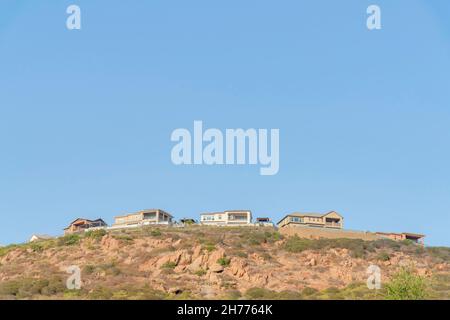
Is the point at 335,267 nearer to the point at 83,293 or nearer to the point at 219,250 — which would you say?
the point at 219,250

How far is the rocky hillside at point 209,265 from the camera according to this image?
71562mm

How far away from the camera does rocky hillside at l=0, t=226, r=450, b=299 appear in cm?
7156

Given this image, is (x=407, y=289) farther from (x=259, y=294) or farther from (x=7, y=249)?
(x=7, y=249)

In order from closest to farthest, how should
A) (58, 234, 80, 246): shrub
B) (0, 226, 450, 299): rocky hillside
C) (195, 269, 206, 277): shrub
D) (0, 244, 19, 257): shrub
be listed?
(0, 226, 450, 299): rocky hillside → (195, 269, 206, 277): shrub → (58, 234, 80, 246): shrub → (0, 244, 19, 257): shrub

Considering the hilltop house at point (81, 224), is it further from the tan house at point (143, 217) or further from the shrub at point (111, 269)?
the shrub at point (111, 269)

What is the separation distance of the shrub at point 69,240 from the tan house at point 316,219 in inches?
1838

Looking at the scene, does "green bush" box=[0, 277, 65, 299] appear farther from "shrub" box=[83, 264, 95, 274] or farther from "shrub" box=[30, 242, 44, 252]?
"shrub" box=[30, 242, 44, 252]

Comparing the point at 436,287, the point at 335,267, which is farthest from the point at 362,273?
the point at 436,287

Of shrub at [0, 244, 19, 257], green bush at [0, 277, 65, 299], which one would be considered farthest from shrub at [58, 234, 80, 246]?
green bush at [0, 277, 65, 299]

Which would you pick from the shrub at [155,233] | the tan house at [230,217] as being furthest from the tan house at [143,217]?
the shrub at [155,233]

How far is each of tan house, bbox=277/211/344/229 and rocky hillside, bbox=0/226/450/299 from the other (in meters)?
21.9

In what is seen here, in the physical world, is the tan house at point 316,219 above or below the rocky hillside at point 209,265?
above

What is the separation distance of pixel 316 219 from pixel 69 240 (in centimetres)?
5336
